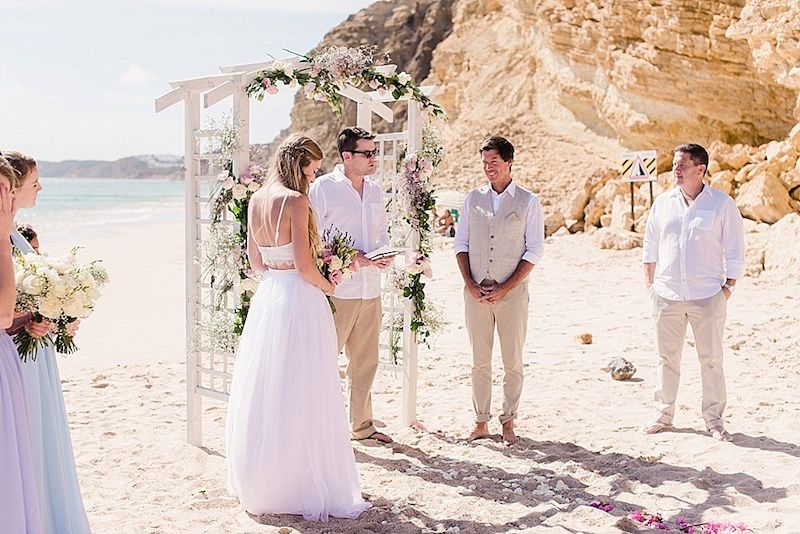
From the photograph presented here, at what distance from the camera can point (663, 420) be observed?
A: 20.3 ft

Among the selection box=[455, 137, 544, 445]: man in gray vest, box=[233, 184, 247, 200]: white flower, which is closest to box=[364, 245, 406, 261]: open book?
box=[455, 137, 544, 445]: man in gray vest

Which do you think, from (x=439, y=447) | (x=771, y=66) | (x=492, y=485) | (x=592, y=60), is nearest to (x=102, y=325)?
(x=439, y=447)

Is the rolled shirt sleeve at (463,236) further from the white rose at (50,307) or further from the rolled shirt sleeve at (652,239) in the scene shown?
the white rose at (50,307)

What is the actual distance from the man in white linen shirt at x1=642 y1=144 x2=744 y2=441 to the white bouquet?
4.04 meters

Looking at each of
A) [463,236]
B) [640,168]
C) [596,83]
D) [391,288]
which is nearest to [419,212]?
[463,236]

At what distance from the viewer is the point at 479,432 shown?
6.16 m

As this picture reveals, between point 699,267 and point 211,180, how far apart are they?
136 inches

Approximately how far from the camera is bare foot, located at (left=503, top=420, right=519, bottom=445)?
6059mm

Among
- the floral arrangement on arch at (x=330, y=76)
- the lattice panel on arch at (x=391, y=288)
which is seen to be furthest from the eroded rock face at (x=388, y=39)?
the floral arrangement on arch at (x=330, y=76)

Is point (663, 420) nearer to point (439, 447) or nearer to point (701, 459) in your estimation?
point (701, 459)

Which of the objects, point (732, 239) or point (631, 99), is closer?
point (732, 239)

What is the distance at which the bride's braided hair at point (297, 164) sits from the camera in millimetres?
4551

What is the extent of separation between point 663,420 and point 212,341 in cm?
332

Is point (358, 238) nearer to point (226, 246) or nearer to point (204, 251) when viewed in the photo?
point (226, 246)
